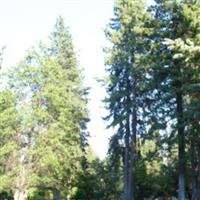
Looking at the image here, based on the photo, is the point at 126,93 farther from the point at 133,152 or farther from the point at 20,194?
the point at 20,194

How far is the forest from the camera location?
27.7 m

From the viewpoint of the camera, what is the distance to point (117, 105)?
3909 cm

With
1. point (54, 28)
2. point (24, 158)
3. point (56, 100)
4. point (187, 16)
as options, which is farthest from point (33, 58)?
point (54, 28)

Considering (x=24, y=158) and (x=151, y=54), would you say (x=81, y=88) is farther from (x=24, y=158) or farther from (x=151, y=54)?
(x=151, y=54)

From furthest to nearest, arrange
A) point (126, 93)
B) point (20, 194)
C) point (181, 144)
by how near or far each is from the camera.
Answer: point (126, 93) → point (20, 194) → point (181, 144)

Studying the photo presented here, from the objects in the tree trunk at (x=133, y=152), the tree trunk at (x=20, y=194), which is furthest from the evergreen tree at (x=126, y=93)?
the tree trunk at (x=20, y=194)

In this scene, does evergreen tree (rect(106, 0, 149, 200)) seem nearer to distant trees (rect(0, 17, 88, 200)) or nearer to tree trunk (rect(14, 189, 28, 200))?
distant trees (rect(0, 17, 88, 200))

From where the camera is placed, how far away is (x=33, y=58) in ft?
113

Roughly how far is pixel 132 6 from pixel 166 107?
48.2 feet

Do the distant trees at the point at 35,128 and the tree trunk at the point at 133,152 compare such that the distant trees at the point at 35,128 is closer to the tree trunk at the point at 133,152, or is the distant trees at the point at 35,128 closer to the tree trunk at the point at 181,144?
the tree trunk at the point at 133,152

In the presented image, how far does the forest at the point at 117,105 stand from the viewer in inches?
1091

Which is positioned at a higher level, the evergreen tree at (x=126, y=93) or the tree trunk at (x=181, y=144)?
the evergreen tree at (x=126, y=93)

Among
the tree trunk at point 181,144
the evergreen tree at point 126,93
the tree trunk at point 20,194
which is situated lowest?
the tree trunk at point 20,194

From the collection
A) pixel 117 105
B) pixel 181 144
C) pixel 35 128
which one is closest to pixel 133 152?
pixel 117 105
